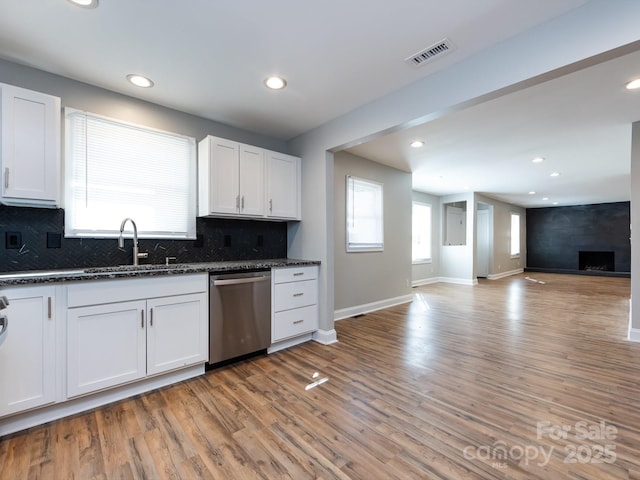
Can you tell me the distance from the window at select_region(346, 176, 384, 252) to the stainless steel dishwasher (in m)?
1.87

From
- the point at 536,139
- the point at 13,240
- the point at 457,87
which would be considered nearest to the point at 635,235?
the point at 536,139

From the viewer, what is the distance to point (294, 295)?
318cm

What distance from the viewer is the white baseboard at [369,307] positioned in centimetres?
431

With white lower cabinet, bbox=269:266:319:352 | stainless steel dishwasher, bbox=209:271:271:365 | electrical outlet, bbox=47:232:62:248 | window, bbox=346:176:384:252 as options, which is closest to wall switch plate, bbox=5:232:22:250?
electrical outlet, bbox=47:232:62:248

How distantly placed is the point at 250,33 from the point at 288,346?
2.91 meters

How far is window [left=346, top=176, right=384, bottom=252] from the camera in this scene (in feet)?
14.5

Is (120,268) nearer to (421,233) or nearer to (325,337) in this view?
(325,337)

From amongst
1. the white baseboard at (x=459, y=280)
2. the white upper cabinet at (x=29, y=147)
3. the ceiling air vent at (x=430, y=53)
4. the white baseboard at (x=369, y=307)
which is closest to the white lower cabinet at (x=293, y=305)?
the white baseboard at (x=369, y=307)

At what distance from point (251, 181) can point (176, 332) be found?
1.70m

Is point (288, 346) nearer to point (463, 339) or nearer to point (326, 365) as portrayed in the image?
point (326, 365)

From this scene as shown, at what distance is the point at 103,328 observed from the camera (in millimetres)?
2021

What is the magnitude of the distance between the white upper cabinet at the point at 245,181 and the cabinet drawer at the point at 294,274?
0.69m

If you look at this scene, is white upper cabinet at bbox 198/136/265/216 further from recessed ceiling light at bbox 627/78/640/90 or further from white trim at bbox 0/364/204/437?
recessed ceiling light at bbox 627/78/640/90

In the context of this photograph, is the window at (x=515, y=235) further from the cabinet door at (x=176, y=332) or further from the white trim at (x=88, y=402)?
the white trim at (x=88, y=402)
